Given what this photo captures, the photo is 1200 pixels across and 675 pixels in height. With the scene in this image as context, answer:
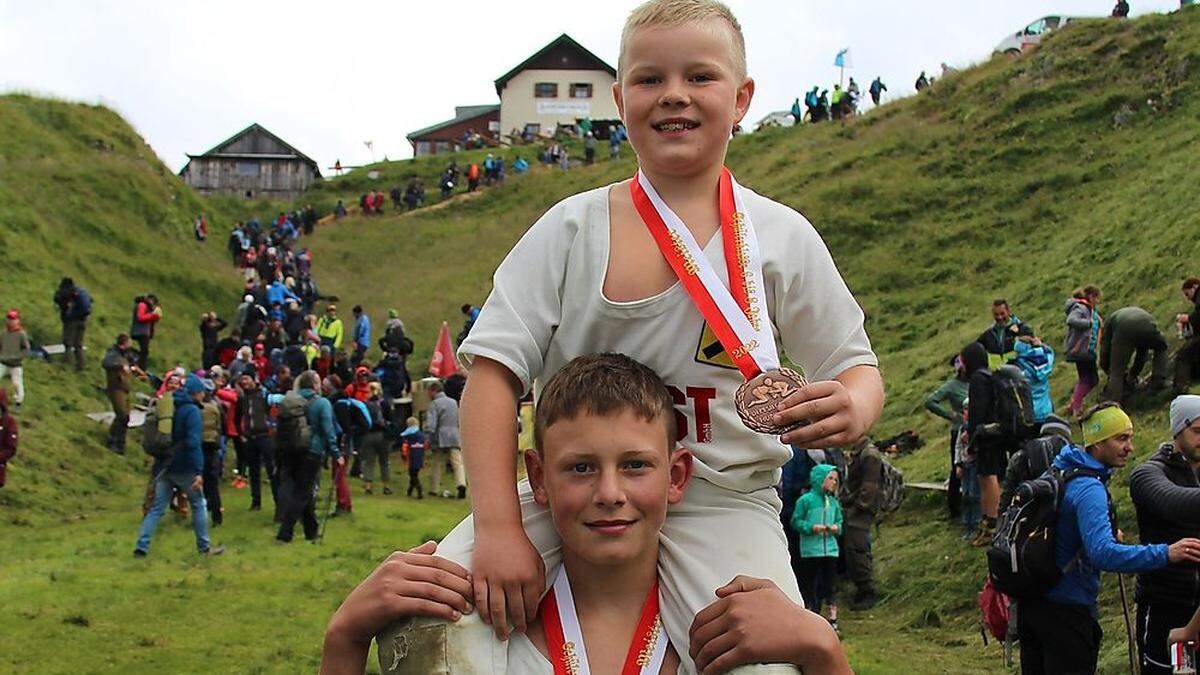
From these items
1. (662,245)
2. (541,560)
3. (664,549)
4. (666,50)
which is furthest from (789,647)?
(666,50)

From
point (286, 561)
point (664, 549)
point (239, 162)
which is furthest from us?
point (239, 162)

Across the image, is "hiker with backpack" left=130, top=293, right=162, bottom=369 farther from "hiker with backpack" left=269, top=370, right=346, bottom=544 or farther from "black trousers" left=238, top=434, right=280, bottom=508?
"hiker with backpack" left=269, top=370, right=346, bottom=544

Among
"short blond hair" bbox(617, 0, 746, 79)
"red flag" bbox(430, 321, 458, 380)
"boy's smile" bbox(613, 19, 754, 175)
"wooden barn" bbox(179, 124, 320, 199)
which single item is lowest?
"red flag" bbox(430, 321, 458, 380)

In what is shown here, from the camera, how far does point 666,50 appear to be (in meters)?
3.13

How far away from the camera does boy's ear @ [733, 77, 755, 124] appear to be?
332 centimetres

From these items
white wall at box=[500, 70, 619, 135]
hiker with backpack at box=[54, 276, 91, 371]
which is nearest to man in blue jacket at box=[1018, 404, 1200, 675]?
hiker with backpack at box=[54, 276, 91, 371]

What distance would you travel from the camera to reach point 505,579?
9.61ft

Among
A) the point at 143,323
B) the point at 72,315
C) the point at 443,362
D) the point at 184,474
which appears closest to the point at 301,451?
the point at 184,474

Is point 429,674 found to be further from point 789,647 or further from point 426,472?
point 426,472

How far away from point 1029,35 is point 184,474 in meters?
52.1

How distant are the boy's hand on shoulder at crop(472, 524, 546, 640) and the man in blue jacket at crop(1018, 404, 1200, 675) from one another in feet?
17.6

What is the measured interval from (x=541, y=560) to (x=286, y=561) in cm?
1250

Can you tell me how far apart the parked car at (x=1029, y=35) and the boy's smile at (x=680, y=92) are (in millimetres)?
52528

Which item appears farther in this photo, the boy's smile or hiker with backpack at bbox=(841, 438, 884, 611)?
hiker with backpack at bbox=(841, 438, 884, 611)
